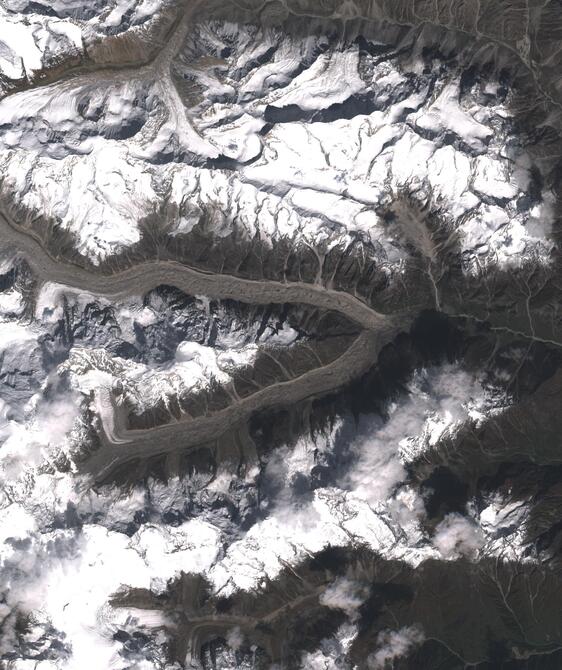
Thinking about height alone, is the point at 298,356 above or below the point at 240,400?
above

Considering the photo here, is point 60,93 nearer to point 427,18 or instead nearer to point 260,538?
point 427,18

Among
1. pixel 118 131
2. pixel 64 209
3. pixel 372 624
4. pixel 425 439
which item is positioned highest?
pixel 118 131

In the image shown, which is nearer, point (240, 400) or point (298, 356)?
point (298, 356)

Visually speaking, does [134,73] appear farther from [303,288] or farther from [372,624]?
[372,624]

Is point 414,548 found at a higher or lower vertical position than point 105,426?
lower

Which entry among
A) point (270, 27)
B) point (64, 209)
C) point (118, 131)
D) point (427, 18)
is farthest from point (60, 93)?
point (427, 18)

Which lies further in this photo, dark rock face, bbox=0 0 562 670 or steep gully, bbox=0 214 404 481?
steep gully, bbox=0 214 404 481

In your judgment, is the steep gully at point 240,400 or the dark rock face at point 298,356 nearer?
the dark rock face at point 298,356
